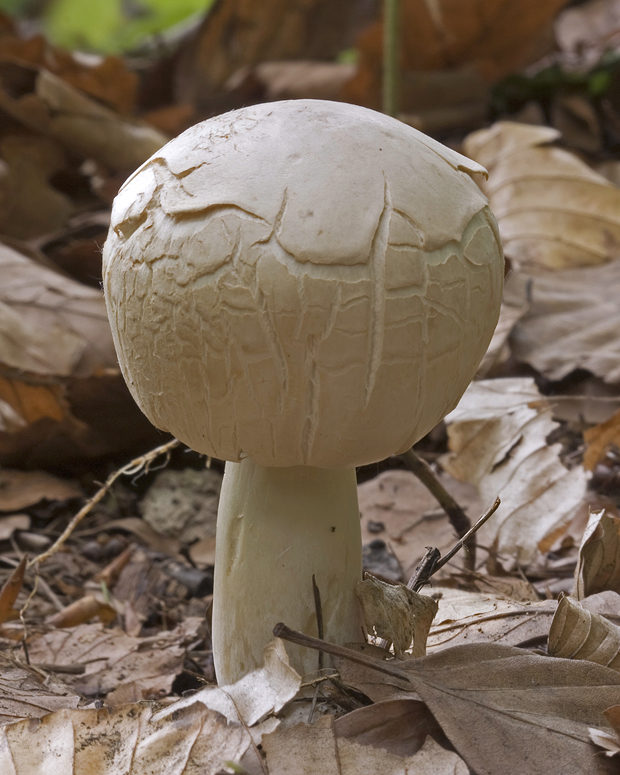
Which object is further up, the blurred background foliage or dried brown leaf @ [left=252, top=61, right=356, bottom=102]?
the blurred background foliage

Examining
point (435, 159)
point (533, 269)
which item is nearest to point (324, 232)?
point (435, 159)

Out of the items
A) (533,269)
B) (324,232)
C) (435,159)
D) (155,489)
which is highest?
(435,159)

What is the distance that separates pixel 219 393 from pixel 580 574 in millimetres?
1048

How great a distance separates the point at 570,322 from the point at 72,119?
296 centimetres

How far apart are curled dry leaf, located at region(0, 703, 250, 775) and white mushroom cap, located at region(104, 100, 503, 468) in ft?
1.56

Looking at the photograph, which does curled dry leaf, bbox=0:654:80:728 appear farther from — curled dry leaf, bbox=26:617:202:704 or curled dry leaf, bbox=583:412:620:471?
curled dry leaf, bbox=583:412:620:471

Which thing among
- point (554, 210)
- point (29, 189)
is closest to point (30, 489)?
point (29, 189)

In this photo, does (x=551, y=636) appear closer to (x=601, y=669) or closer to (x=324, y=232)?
(x=601, y=669)

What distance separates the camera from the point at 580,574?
193 cm

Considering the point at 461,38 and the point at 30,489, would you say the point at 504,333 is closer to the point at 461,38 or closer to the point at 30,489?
the point at 30,489

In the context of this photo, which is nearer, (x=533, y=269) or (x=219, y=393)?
(x=219, y=393)

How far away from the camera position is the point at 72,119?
4613 millimetres

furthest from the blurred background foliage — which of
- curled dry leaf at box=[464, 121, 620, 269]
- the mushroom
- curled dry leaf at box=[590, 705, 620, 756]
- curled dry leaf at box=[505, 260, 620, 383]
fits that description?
curled dry leaf at box=[590, 705, 620, 756]

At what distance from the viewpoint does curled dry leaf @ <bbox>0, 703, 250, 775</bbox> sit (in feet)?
4.49
